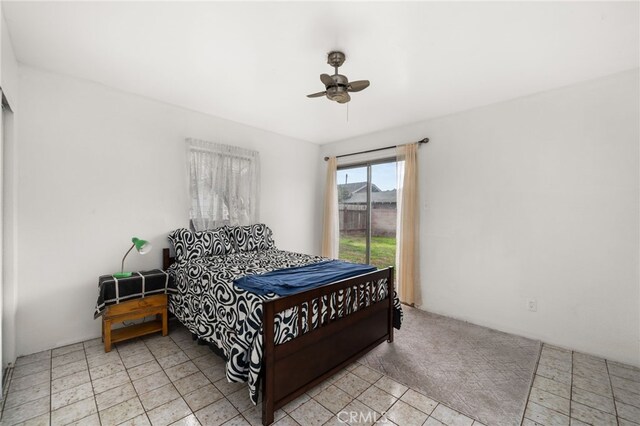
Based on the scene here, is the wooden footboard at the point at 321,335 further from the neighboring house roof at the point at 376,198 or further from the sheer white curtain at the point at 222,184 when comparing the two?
the sheer white curtain at the point at 222,184

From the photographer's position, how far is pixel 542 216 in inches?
109

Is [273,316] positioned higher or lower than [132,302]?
higher

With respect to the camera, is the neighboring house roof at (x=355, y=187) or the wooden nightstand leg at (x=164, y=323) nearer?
the wooden nightstand leg at (x=164, y=323)

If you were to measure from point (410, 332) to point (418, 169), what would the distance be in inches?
79.2

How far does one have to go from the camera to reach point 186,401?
6.09ft

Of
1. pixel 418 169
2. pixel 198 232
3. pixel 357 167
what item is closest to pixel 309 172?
pixel 357 167

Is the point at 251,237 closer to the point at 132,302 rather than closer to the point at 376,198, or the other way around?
the point at 132,302

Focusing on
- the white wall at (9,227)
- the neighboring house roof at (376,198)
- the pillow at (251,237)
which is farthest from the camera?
the neighboring house roof at (376,198)

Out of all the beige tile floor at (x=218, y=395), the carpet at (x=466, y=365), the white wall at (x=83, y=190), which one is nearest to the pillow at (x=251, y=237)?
the white wall at (x=83, y=190)

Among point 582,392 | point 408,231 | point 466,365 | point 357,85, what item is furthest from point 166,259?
point 582,392

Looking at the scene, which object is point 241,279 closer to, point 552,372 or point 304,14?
point 304,14

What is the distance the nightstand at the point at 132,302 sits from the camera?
96.3 inches

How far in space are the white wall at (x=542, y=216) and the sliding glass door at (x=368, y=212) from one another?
0.55 metres

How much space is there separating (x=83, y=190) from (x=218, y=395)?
226cm
